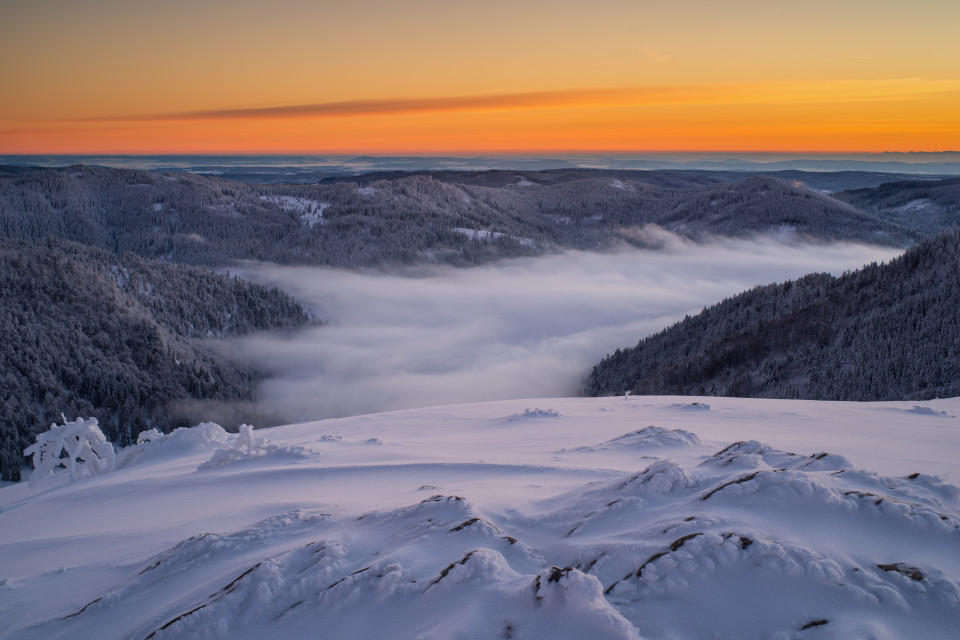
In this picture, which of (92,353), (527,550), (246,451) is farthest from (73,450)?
(92,353)

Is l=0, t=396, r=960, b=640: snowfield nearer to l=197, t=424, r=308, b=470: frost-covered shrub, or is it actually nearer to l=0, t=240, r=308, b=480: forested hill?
l=197, t=424, r=308, b=470: frost-covered shrub

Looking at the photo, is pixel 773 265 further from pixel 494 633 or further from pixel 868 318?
pixel 494 633

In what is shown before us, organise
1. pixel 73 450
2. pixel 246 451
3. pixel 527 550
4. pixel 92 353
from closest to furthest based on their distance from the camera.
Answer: pixel 527 550 → pixel 246 451 → pixel 73 450 → pixel 92 353

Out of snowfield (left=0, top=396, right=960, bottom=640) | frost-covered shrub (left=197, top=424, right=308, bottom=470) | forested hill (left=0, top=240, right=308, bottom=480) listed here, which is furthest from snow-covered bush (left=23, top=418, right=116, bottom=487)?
forested hill (left=0, top=240, right=308, bottom=480)

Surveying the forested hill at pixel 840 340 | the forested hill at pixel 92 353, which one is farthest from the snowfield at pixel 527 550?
the forested hill at pixel 92 353

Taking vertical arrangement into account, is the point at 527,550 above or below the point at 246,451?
above

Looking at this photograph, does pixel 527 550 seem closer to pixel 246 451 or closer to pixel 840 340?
pixel 246 451
